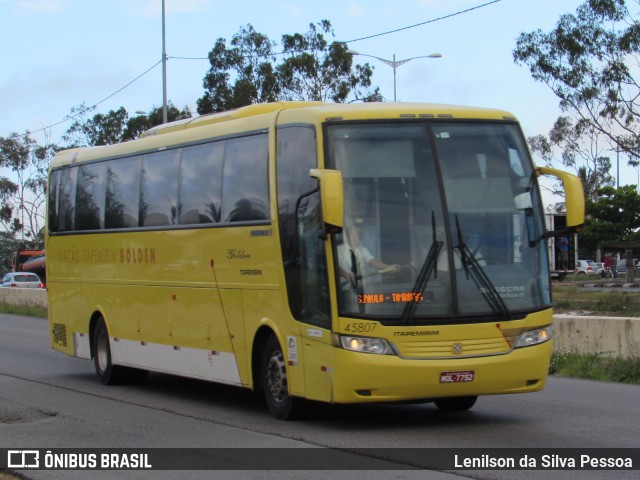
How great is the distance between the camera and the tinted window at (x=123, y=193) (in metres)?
15.2

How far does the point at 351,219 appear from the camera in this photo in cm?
1051

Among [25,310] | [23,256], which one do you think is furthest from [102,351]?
[23,256]

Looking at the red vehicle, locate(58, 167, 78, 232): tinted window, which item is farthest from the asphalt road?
the red vehicle

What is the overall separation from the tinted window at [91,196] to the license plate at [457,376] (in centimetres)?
754

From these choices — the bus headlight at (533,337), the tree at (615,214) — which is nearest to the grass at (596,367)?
the bus headlight at (533,337)

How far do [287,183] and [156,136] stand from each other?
4188mm

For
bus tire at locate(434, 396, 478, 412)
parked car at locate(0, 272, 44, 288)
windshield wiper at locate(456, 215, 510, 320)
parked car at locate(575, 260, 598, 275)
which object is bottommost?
parked car at locate(575, 260, 598, 275)

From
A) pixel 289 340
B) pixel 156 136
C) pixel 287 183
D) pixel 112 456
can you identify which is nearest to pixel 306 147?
pixel 287 183

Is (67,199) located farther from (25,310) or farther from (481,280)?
(25,310)

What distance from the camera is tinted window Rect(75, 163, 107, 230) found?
16.4m

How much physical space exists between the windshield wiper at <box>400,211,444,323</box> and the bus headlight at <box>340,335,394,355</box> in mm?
284

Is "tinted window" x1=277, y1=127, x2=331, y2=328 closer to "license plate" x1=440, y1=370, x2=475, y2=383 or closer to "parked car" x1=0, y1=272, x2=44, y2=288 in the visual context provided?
"license plate" x1=440, y1=370, x2=475, y2=383

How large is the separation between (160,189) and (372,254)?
4.81m

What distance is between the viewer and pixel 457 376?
10.3 meters
